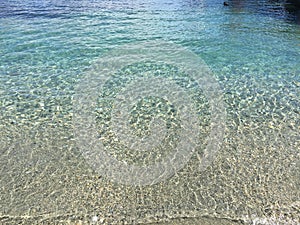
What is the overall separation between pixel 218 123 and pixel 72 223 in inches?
157

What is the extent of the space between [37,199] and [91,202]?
0.91 metres

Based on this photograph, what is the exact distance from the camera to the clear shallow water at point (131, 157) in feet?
15.1

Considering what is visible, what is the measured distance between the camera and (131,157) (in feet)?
19.1

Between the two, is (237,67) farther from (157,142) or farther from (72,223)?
(72,223)

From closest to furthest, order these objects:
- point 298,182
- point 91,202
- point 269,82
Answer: point 91,202
point 298,182
point 269,82

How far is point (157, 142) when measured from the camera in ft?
20.5

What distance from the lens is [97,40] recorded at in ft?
42.5

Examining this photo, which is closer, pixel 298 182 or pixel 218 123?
pixel 298 182

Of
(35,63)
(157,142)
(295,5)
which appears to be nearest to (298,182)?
(157,142)

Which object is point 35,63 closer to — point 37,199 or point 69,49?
point 69,49

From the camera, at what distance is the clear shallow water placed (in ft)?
15.1

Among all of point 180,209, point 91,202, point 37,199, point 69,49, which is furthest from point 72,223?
point 69,49

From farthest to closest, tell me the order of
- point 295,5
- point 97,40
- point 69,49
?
point 295,5 → point 97,40 → point 69,49

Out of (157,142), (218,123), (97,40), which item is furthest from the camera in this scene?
(97,40)
